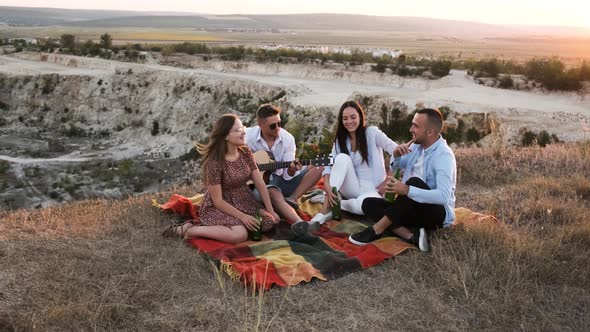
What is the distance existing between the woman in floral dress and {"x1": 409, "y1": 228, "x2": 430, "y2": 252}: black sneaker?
1.51 m

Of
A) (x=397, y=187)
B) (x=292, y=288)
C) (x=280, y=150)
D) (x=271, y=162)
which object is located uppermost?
(x=397, y=187)

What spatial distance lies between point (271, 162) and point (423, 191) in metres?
2.23

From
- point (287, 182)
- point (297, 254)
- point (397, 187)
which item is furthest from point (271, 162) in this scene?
point (397, 187)

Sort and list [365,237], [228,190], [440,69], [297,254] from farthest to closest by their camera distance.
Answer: [440,69]
[228,190]
[365,237]
[297,254]

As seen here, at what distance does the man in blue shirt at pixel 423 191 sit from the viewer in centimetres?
490

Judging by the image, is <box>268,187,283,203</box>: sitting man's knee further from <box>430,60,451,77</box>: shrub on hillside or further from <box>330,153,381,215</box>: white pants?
<box>430,60,451,77</box>: shrub on hillside

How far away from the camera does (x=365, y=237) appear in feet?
17.6

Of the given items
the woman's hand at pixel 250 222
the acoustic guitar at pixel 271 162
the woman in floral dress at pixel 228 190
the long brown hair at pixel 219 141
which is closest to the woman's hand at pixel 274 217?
the woman in floral dress at pixel 228 190

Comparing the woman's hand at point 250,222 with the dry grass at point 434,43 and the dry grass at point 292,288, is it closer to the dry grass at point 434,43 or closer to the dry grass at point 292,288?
the dry grass at point 292,288

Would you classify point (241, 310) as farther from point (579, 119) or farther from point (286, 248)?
point (579, 119)

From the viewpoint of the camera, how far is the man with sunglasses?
6.47m

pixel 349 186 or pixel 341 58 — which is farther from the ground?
pixel 341 58

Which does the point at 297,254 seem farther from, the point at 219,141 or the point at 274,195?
the point at 219,141

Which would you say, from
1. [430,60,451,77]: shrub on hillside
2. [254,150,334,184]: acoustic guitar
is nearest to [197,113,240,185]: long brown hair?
[254,150,334,184]: acoustic guitar
